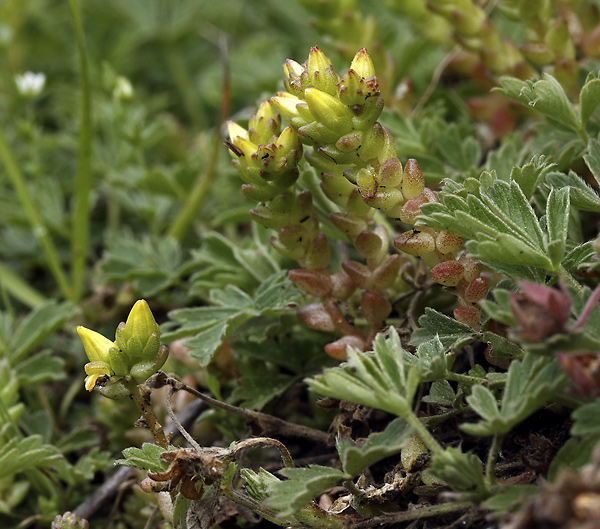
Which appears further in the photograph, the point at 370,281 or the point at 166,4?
the point at 166,4

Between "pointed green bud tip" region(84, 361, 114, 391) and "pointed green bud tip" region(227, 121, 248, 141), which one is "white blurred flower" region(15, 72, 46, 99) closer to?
"pointed green bud tip" region(227, 121, 248, 141)

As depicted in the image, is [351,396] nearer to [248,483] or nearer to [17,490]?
[248,483]

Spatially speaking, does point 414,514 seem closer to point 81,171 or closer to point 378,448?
point 378,448

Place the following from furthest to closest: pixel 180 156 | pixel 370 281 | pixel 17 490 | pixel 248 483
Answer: pixel 180 156, pixel 17 490, pixel 370 281, pixel 248 483

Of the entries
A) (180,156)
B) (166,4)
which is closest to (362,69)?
(180,156)

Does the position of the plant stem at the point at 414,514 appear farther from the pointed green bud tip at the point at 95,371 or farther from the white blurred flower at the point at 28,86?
the white blurred flower at the point at 28,86

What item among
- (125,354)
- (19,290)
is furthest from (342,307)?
(19,290)

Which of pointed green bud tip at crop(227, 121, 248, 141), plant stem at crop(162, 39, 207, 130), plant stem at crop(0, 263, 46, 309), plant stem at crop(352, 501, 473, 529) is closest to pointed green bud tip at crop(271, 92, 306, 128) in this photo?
pointed green bud tip at crop(227, 121, 248, 141)
